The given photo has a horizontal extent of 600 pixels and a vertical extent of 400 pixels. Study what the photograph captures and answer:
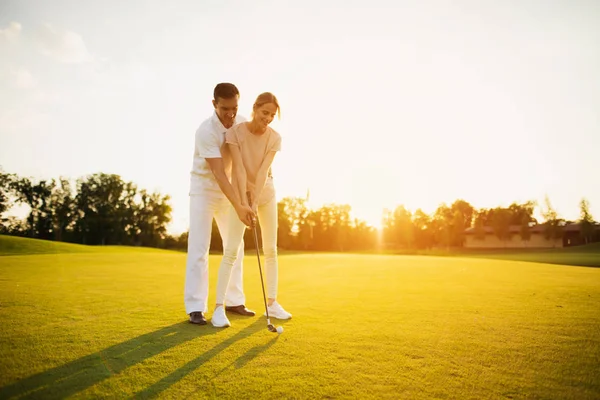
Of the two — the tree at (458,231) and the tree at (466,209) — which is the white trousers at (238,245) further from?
the tree at (466,209)

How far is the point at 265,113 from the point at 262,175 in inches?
27.6

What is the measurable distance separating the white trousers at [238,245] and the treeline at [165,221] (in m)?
54.7

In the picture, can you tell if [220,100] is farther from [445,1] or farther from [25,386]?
[445,1]

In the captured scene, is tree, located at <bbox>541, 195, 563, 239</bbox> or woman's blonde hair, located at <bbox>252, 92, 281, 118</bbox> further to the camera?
tree, located at <bbox>541, 195, 563, 239</bbox>

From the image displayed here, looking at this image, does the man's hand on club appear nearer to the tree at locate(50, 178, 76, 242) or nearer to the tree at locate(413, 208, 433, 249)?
the tree at locate(413, 208, 433, 249)

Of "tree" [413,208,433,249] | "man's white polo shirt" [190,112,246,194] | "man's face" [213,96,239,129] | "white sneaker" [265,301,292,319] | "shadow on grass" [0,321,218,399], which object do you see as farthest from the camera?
"tree" [413,208,433,249]

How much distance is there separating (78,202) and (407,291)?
71841 mm

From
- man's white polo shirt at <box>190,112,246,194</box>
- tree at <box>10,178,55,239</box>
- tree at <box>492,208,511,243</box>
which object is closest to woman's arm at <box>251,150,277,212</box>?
man's white polo shirt at <box>190,112,246,194</box>

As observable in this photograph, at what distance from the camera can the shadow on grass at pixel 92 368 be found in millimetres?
1792

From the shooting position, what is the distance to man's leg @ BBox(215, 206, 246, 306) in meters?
4.34

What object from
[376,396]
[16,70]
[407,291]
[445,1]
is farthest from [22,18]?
[445,1]

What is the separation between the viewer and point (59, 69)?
48.3ft

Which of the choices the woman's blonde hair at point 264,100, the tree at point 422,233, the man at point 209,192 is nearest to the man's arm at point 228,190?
the man at point 209,192

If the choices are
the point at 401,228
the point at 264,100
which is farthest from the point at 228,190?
the point at 401,228
